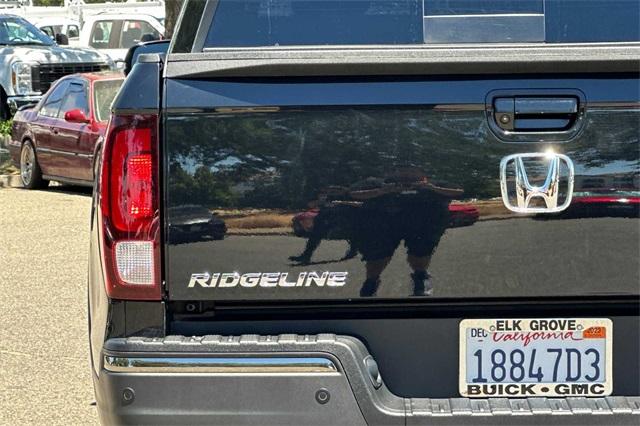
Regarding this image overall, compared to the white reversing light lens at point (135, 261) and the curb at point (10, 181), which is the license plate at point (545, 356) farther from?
the curb at point (10, 181)

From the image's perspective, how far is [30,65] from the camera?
17734mm

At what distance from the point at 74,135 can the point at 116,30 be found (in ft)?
43.7

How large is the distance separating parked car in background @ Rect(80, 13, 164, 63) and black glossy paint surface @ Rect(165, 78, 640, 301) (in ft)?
75.5

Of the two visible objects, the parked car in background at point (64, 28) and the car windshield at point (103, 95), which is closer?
the car windshield at point (103, 95)

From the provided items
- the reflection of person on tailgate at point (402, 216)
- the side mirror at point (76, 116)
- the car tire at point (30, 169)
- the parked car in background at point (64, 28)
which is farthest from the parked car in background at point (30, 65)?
the reflection of person on tailgate at point (402, 216)

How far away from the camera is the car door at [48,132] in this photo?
13812mm

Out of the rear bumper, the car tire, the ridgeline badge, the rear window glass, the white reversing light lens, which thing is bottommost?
the car tire

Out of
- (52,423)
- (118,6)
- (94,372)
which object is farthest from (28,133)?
(118,6)

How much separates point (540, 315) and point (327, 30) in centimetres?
107

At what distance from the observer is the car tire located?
14305 mm

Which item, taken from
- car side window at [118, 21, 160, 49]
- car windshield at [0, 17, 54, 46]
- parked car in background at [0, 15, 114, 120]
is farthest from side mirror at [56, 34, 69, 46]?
car side window at [118, 21, 160, 49]

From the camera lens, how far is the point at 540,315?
323 cm

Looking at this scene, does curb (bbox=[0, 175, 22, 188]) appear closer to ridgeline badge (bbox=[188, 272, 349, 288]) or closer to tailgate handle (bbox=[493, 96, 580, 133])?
ridgeline badge (bbox=[188, 272, 349, 288])

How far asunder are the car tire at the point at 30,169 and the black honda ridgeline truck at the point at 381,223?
37.6 ft
